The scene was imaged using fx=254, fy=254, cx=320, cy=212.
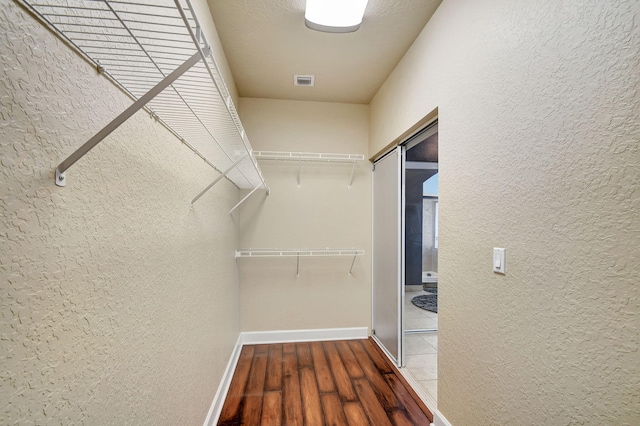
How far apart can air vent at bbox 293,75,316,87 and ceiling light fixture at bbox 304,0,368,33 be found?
61 centimetres

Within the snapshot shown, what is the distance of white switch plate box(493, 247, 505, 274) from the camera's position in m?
1.08

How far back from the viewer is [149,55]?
59 centimetres

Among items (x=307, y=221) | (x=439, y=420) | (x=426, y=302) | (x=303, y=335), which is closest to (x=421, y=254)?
(x=426, y=302)

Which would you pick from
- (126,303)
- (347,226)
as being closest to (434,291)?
(347,226)

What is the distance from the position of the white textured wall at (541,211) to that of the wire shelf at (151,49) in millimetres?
1075

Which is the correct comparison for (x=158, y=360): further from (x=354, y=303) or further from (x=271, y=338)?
(x=354, y=303)

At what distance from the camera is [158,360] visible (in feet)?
3.10

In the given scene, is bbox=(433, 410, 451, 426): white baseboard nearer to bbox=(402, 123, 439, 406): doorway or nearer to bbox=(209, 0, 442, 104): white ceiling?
bbox=(402, 123, 439, 406): doorway

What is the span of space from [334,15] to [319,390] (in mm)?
2585

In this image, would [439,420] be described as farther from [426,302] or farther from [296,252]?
[426,302]

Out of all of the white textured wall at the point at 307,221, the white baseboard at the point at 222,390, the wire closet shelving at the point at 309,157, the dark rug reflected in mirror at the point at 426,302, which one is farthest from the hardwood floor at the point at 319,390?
the wire closet shelving at the point at 309,157

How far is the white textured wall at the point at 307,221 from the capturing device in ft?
8.80

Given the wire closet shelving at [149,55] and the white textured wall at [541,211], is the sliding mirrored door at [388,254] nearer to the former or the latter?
the white textured wall at [541,211]

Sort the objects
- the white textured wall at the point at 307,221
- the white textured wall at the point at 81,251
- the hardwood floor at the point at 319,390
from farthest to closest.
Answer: the white textured wall at the point at 307,221 → the hardwood floor at the point at 319,390 → the white textured wall at the point at 81,251
